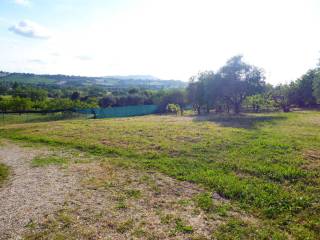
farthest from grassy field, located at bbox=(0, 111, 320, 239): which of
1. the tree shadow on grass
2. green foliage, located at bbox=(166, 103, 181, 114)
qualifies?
green foliage, located at bbox=(166, 103, 181, 114)

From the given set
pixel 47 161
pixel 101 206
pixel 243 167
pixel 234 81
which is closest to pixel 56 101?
pixel 234 81

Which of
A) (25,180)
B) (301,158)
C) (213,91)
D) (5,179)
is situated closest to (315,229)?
(301,158)

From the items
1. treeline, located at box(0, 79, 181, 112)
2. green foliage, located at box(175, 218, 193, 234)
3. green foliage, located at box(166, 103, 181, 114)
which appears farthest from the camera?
green foliage, located at box(166, 103, 181, 114)

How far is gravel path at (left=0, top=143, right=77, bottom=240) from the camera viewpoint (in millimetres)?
6703

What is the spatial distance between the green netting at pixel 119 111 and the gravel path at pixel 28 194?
3593 cm

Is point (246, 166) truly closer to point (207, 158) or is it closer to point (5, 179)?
point (207, 158)

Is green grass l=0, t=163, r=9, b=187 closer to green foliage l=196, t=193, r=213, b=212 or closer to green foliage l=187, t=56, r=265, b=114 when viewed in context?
green foliage l=196, t=193, r=213, b=212

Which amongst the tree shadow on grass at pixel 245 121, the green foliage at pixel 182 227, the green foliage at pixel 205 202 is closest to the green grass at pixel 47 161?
the green foliage at pixel 205 202

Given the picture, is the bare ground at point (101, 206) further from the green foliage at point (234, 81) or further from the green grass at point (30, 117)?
the green grass at point (30, 117)

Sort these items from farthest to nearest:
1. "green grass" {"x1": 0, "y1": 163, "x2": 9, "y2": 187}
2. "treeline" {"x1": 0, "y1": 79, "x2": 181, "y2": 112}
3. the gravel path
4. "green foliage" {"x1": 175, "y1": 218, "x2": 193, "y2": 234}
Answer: "treeline" {"x1": 0, "y1": 79, "x2": 181, "y2": 112} → "green grass" {"x1": 0, "y1": 163, "x2": 9, "y2": 187} → the gravel path → "green foliage" {"x1": 175, "y1": 218, "x2": 193, "y2": 234}

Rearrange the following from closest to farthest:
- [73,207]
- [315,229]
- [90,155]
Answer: [315,229] → [73,207] → [90,155]

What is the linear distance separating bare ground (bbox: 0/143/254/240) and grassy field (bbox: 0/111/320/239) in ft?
1.75

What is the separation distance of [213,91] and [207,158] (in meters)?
26.6

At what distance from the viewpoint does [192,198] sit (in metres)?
7.99
